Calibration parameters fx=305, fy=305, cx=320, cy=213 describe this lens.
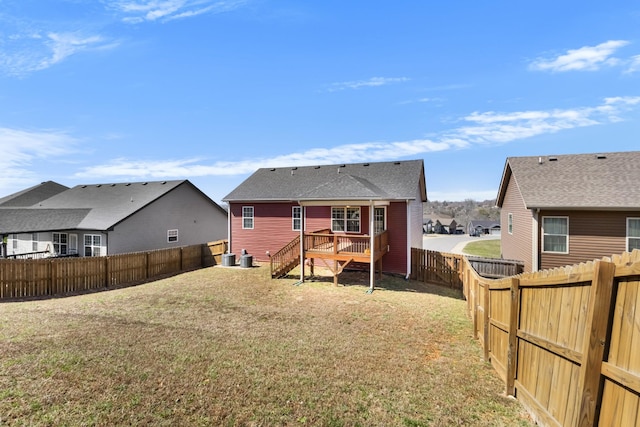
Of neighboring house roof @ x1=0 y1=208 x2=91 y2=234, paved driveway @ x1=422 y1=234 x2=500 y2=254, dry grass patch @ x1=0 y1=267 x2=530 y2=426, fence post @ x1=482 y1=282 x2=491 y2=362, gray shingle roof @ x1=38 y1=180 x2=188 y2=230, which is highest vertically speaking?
gray shingle roof @ x1=38 y1=180 x2=188 y2=230

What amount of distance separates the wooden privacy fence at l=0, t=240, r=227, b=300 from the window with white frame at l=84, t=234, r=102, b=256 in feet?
17.1

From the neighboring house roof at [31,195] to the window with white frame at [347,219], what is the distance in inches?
1123

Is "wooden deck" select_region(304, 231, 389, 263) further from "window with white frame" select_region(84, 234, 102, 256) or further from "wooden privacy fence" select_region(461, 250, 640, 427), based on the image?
"window with white frame" select_region(84, 234, 102, 256)

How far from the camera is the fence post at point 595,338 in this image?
9.36 feet

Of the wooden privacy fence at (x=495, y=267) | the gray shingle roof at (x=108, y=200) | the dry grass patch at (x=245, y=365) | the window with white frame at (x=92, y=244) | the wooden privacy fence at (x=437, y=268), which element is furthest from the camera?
the gray shingle roof at (x=108, y=200)

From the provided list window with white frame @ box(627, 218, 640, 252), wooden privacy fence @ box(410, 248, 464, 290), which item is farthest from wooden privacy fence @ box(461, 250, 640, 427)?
window with white frame @ box(627, 218, 640, 252)

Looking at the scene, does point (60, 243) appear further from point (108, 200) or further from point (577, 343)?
point (577, 343)

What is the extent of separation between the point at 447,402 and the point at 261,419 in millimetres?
2986

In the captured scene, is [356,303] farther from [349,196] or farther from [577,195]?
[577,195]

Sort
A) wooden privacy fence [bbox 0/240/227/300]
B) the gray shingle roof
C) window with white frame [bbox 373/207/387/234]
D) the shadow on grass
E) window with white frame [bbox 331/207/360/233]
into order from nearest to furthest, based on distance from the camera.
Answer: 1. wooden privacy fence [bbox 0/240/227/300]
2. the shadow on grass
3. window with white frame [bbox 373/207/387/234]
4. window with white frame [bbox 331/207/360/233]
5. the gray shingle roof

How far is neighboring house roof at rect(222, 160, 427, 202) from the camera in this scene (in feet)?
50.2

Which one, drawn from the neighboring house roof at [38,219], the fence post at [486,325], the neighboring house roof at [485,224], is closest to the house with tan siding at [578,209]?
the fence post at [486,325]

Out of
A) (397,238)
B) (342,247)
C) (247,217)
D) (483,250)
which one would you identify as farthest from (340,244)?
(483,250)

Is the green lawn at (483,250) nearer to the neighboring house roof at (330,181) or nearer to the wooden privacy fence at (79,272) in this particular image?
the neighboring house roof at (330,181)
